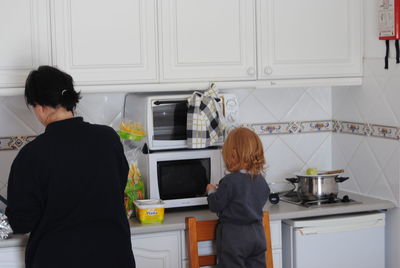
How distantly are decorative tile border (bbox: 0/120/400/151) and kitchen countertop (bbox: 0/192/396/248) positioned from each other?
327 millimetres

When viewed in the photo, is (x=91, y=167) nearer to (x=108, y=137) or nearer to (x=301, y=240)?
(x=108, y=137)

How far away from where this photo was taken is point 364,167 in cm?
325

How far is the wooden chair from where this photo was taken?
2.75 meters

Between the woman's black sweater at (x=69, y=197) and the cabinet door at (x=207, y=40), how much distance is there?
2.34 feet

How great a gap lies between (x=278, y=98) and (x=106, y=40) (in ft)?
3.44

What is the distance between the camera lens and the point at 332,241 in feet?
9.85

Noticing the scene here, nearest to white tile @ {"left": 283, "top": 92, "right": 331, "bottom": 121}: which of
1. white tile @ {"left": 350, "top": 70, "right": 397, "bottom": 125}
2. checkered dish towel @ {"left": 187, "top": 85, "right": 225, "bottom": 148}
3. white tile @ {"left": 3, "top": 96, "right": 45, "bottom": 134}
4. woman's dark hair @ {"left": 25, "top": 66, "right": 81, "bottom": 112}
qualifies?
white tile @ {"left": 350, "top": 70, "right": 397, "bottom": 125}

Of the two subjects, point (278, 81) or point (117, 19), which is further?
point (278, 81)

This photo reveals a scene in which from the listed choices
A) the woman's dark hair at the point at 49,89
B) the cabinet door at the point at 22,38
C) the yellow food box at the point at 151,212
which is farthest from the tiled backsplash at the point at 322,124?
the woman's dark hair at the point at 49,89

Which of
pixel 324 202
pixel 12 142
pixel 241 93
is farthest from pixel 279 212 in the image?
pixel 12 142

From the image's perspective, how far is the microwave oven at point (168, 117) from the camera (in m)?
2.91

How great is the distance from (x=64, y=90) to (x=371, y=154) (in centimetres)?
161

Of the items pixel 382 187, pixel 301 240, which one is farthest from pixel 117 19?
pixel 382 187

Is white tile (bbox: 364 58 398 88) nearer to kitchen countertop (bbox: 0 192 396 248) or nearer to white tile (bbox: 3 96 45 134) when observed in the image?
kitchen countertop (bbox: 0 192 396 248)
